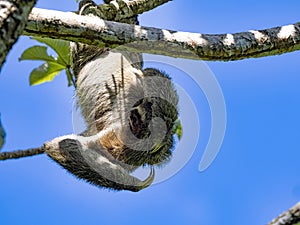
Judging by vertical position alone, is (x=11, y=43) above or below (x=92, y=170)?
above

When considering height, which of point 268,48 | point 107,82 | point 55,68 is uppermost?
point 55,68

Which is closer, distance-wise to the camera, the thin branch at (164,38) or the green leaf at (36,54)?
the thin branch at (164,38)

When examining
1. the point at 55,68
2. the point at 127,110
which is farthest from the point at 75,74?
the point at 127,110

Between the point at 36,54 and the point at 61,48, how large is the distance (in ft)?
0.71

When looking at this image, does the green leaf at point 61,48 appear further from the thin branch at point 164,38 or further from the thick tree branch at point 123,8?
the thin branch at point 164,38

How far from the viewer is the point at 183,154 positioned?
3.41 metres

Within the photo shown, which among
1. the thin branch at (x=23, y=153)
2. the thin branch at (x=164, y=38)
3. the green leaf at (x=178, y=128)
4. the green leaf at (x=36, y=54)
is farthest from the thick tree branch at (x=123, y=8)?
the thin branch at (x=164, y=38)

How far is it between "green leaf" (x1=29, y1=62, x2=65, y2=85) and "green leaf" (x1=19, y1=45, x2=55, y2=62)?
0.07 m

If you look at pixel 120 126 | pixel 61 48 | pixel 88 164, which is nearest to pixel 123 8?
pixel 61 48

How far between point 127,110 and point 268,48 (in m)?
1.04

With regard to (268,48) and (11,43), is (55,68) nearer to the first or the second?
(268,48)

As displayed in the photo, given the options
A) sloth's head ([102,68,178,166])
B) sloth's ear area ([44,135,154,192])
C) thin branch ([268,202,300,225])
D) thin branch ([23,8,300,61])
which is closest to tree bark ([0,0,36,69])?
thin branch ([268,202,300,225])

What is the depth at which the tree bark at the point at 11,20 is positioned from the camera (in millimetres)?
980

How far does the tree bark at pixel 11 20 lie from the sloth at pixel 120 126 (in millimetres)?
2207
